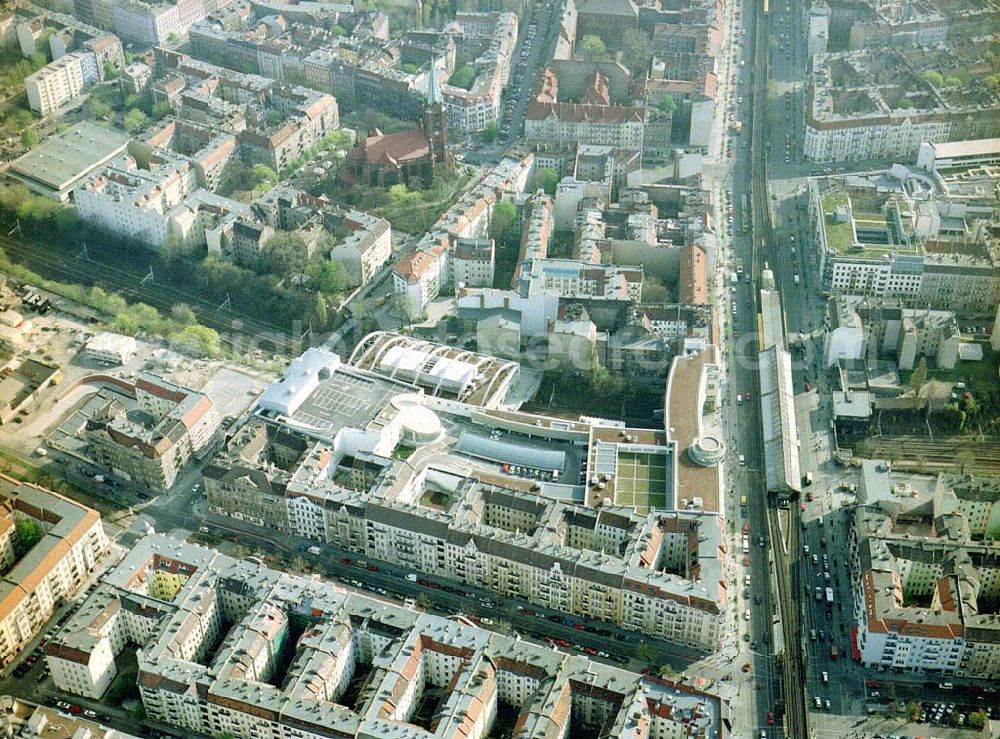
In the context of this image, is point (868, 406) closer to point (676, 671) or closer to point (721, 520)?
point (721, 520)

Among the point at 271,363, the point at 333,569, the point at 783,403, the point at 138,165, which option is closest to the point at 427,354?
the point at 271,363

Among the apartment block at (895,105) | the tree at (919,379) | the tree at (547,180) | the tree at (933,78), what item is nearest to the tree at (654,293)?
the tree at (547,180)

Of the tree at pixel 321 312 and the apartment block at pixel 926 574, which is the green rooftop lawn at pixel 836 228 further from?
the tree at pixel 321 312

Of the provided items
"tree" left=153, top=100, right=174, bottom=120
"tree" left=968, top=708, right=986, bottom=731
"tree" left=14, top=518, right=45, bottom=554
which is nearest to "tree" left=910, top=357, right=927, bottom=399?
"tree" left=968, top=708, right=986, bottom=731

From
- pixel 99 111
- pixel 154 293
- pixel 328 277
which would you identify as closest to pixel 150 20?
pixel 99 111

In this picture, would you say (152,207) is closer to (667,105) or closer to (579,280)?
(579,280)

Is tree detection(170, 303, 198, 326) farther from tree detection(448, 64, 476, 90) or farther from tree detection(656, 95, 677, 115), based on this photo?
tree detection(656, 95, 677, 115)
